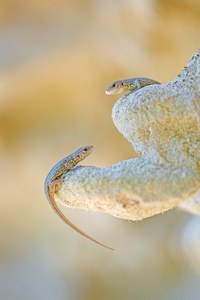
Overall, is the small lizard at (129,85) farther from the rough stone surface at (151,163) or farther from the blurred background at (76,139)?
the blurred background at (76,139)

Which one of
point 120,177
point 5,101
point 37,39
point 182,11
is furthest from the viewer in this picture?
point 5,101

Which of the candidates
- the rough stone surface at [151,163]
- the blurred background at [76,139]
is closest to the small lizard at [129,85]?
the rough stone surface at [151,163]

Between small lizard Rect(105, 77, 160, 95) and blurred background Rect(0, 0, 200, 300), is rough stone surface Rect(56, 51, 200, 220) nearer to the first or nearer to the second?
small lizard Rect(105, 77, 160, 95)

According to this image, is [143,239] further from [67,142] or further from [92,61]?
[92,61]

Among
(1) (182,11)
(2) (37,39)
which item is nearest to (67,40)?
(2) (37,39)

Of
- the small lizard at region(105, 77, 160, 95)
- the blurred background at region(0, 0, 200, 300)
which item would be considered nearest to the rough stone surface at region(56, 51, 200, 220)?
the small lizard at region(105, 77, 160, 95)

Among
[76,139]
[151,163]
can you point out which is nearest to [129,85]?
[151,163]
